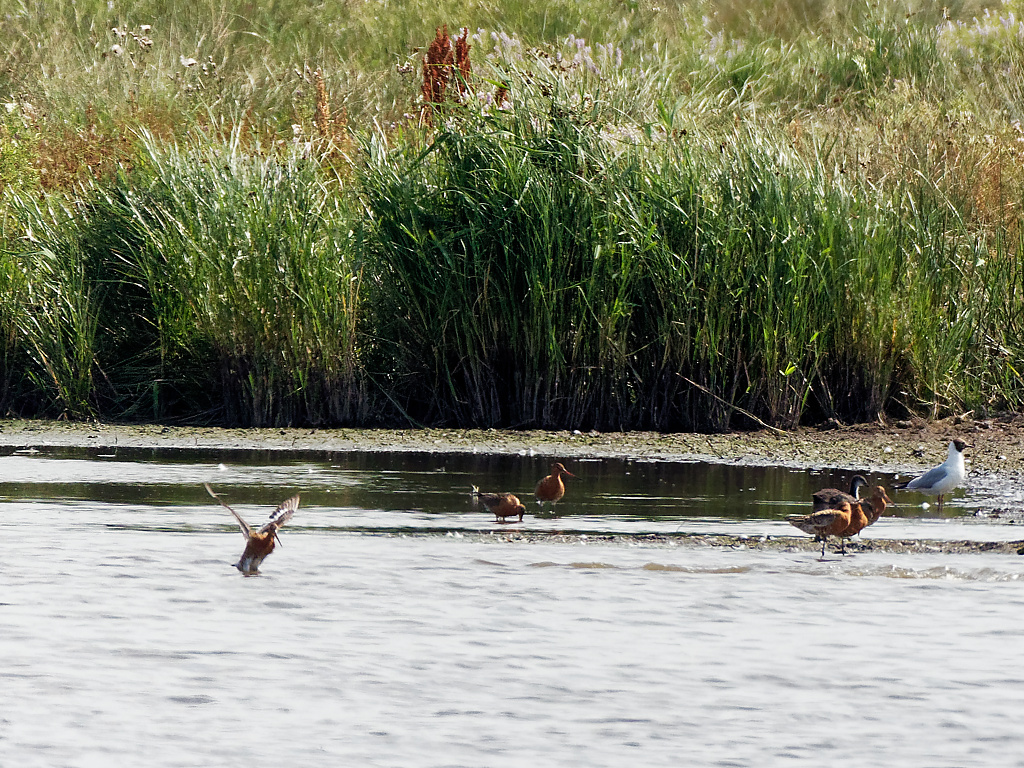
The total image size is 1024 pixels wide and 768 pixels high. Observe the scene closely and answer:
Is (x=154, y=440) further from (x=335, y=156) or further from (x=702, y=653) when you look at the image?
(x=702, y=653)

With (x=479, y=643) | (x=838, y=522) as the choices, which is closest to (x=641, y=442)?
(x=838, y=522)

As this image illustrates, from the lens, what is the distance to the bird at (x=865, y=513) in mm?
6940

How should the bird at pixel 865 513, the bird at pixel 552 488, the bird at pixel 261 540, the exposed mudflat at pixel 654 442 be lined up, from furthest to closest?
1. the exposed mudflat at pixel 654 442
2. the bird at pixel 552 488
3. the bird at pixel 865 513
4. the bird at pixel 261 540

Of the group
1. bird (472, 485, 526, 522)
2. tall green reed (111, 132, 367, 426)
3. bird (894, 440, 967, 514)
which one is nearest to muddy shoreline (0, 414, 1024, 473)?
tall green reed (111, 132, 367, 426)

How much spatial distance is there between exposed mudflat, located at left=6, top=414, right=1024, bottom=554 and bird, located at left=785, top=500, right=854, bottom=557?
2492 millimetres

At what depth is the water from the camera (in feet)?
15.0

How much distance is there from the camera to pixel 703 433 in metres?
10.7

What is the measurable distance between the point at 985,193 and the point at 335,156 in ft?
17.5

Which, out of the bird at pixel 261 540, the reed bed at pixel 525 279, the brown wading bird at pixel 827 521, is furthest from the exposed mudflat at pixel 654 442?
the bird at pixel 261 540

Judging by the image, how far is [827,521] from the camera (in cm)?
676

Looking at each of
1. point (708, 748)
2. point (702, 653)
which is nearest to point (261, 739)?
point (708, 748)

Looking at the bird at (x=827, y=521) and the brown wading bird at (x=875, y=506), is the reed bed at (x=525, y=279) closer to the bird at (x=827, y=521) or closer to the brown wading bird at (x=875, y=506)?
the brown wading bird at (x=875, y=506)

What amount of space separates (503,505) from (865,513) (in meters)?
1.67

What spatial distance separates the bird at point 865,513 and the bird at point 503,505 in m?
1.51
